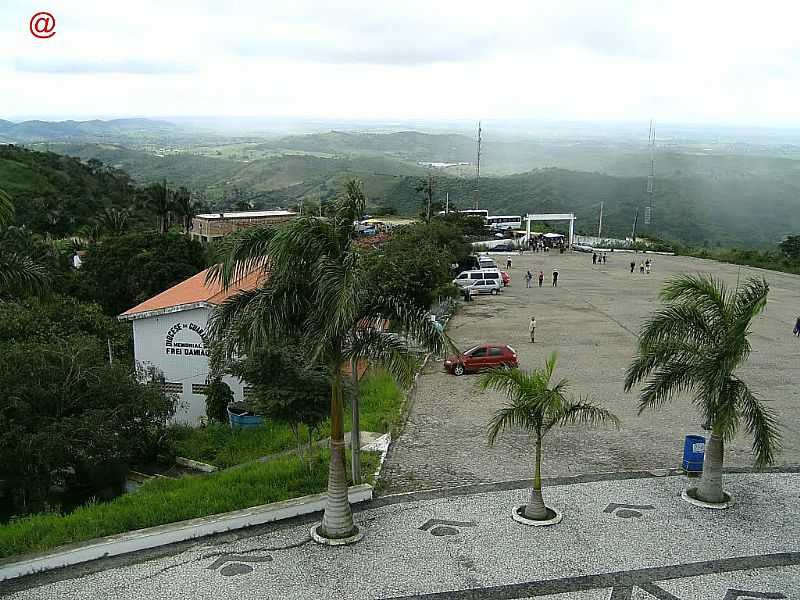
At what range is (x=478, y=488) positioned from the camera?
12.2 m

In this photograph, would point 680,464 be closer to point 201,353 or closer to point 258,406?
point 258,406

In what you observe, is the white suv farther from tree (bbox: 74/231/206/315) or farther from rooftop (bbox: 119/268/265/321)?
rooftop (bbox: 119/268/265/321)

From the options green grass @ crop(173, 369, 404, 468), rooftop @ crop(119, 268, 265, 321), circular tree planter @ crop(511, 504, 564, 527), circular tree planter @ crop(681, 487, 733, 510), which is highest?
rooftop @ crop(119, 268, 265, 321)

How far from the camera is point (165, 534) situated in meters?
10.4

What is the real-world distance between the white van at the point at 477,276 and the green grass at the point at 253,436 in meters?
16.7

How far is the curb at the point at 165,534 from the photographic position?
32.0ft

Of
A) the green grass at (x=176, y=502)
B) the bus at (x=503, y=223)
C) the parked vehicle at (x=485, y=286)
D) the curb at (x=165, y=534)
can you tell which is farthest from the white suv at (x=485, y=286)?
the bus at (x=503, y=223)

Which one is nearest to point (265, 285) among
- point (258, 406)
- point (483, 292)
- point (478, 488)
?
point (258, 406)

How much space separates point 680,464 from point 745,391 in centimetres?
307

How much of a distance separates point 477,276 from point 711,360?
2422 centimetres

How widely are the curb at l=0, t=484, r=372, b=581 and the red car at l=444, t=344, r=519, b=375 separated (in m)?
8.79

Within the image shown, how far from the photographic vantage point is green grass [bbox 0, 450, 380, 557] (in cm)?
1057

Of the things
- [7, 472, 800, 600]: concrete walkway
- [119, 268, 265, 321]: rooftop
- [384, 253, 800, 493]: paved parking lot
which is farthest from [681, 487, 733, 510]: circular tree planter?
[119, 268, 265, 321]: rooftop

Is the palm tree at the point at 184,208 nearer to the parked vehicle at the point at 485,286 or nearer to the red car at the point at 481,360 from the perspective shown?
the parked vehicle at the point at 485,286
